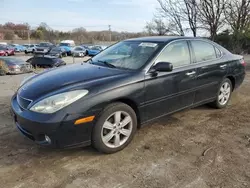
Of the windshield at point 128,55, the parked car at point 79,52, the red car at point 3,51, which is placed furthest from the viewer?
the parked car at point 79,52

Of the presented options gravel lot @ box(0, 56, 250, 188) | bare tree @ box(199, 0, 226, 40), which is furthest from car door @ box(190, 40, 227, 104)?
bare tree @ box(199, 0, 226, 40)

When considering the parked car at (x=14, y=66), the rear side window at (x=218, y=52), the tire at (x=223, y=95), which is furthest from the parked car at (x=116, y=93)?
the parked car at (x=14, y=66)

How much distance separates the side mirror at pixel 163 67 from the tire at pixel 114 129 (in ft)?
2.32

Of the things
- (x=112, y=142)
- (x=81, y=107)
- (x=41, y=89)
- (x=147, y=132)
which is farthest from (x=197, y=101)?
(x=41, y=89)

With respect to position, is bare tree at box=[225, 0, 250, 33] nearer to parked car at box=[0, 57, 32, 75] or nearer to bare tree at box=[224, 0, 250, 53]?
bare tree at box=[224, 0, 250, 53]

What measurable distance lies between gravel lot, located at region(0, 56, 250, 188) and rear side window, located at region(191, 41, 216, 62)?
1.21m

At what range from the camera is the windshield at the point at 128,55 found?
11.6 ft

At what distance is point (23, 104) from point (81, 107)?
794 mm

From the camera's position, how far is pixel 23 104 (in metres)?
2.97

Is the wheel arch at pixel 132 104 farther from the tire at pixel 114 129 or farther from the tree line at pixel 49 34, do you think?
the tree line at pixel 49 34

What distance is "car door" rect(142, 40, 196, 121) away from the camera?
3.41 meters

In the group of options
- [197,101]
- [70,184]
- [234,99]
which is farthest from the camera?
[234,99]

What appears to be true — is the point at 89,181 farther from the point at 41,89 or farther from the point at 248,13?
the point at 248,13

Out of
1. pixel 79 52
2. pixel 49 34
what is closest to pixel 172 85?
pixel 79 52
